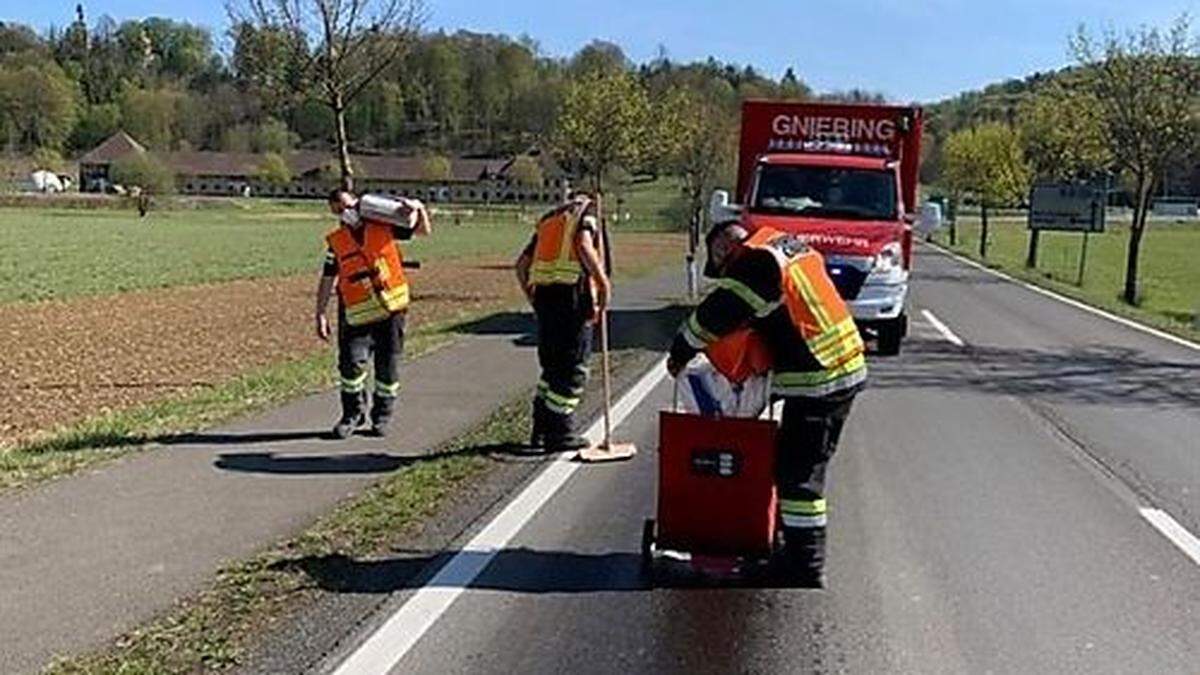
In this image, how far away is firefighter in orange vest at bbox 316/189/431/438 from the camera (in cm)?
1080

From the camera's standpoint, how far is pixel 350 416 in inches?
432

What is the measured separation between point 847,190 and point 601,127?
22999mm

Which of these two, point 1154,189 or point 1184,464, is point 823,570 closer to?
point 1184,464

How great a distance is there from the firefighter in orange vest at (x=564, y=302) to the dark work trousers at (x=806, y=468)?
140 inches

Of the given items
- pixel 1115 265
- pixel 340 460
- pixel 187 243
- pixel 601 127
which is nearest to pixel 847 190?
pixel 340 460

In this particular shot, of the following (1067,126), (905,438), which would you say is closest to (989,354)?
(905,438)

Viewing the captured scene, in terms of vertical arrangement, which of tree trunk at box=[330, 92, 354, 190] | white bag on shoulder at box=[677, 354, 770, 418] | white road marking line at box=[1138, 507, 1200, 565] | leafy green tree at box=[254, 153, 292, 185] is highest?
tree trunk at box=[330, 92, 354, 190]

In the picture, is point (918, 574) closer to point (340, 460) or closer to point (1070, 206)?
point (340, 460)

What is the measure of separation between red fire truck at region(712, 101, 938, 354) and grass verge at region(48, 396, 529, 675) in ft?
27.4

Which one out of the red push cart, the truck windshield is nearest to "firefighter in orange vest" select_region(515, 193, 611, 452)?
the red push cart

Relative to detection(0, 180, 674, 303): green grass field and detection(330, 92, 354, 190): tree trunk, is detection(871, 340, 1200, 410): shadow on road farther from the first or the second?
detection(0, 180, 674, 303): green grass field

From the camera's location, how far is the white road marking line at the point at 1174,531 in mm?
7914

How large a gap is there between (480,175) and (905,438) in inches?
5267

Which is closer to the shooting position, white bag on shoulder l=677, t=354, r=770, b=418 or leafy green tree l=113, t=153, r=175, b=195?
white bag on shoulder l=677, t=354, r=770, b=418
